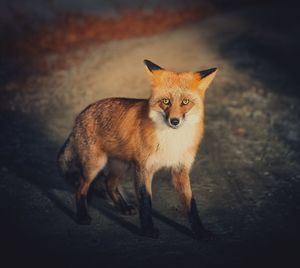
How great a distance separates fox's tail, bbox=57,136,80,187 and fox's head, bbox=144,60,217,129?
133 cm

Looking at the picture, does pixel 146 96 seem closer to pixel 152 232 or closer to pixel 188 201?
pixel 188 201

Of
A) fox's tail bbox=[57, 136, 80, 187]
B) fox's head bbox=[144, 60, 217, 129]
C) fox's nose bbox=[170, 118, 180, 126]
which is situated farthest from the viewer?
fox's tail bbox=[57, 136, 80, 187]

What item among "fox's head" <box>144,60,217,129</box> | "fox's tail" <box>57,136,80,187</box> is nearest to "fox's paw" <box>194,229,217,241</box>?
"fox's head" <box>144,60,217,129</box>

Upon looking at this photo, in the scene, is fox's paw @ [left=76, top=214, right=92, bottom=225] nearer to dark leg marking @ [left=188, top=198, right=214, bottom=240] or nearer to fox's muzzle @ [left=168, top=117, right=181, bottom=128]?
dark leg marking @ [left=188, top=198, right=214, bottom=240]

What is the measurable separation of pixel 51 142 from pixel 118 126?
2434 mm

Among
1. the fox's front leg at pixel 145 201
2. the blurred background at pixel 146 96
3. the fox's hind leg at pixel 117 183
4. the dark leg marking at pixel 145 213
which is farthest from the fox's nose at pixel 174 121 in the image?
the blurred background at pixel 146 96

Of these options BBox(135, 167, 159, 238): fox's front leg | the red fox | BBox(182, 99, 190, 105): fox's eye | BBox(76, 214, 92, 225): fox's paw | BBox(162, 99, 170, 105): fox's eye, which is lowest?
BBox(76, 214, 92, 225): fox's paw

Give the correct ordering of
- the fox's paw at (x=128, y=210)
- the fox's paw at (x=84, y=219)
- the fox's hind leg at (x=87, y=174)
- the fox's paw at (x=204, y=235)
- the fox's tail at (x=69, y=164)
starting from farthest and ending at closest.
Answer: the fox's tail at (x=69, y=164) < the fox's paw at (x=128, y=210) < the fox's hind leg at (x=87, y=174) < the fox's paw at (x=84, y=219) < the fox's paw at (x=204, y=235)

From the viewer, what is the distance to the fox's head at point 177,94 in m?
5.00

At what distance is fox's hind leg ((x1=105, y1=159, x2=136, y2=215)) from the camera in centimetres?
582

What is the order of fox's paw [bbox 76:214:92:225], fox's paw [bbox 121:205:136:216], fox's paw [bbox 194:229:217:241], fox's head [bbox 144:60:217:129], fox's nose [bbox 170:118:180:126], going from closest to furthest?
fox's nose [bbox 170:118:180:126]
fox's head [bbox 144:60:217:129]
fox's paw [bbox 194:229:217:241]
fox's paw [bbox 76:214:92:225]
fox's paw [bbox 121:205:136:216]

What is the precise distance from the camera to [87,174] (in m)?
5.66

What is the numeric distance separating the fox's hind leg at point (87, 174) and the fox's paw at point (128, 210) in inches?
17.8

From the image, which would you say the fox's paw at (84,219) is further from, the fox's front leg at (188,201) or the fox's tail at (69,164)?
the fox's front leg at (188,201)
